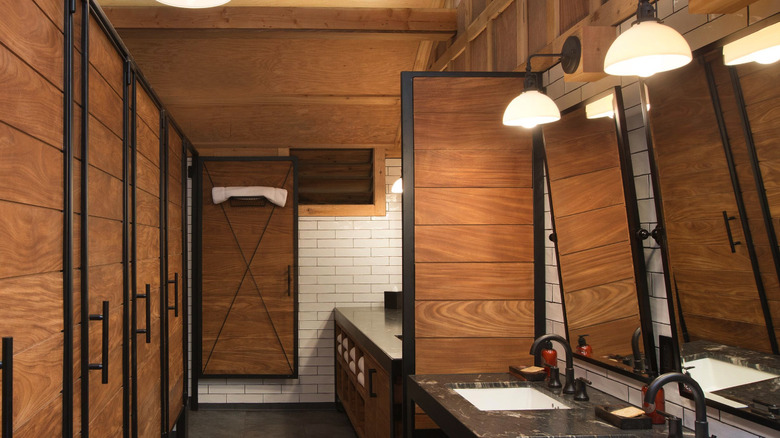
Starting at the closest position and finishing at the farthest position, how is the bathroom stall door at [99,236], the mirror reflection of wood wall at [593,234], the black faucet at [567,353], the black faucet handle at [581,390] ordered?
the bathroom stall door at [99,236] < the mirror reflection of wood wall at [593,234] < the black faucet handle at [581,390] < the black faucet at [567,353]

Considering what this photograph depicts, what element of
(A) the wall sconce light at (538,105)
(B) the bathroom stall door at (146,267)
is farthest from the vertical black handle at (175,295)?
(A) the wall sconce light at (538,105)

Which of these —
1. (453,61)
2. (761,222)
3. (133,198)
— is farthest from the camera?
(453,61)

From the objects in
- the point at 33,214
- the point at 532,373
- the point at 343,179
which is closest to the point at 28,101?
the point at 33,214

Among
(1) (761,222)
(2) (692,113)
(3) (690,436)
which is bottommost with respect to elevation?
(3) (690,436)

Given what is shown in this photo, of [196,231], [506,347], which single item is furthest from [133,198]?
[196,231]

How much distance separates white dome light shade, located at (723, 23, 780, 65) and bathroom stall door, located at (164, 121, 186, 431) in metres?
3.58

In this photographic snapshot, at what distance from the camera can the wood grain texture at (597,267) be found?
2.61 m

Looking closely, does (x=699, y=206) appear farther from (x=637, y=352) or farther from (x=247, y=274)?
(x=247, y=274)

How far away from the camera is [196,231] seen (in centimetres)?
639

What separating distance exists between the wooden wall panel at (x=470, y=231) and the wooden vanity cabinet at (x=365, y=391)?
465mm

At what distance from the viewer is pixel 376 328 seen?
4.99 m

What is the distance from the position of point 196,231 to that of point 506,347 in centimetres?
379

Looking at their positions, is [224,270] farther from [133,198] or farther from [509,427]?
[509,427]

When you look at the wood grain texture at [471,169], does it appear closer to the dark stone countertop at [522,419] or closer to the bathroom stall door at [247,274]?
the dark stone countertop at [522,419]
